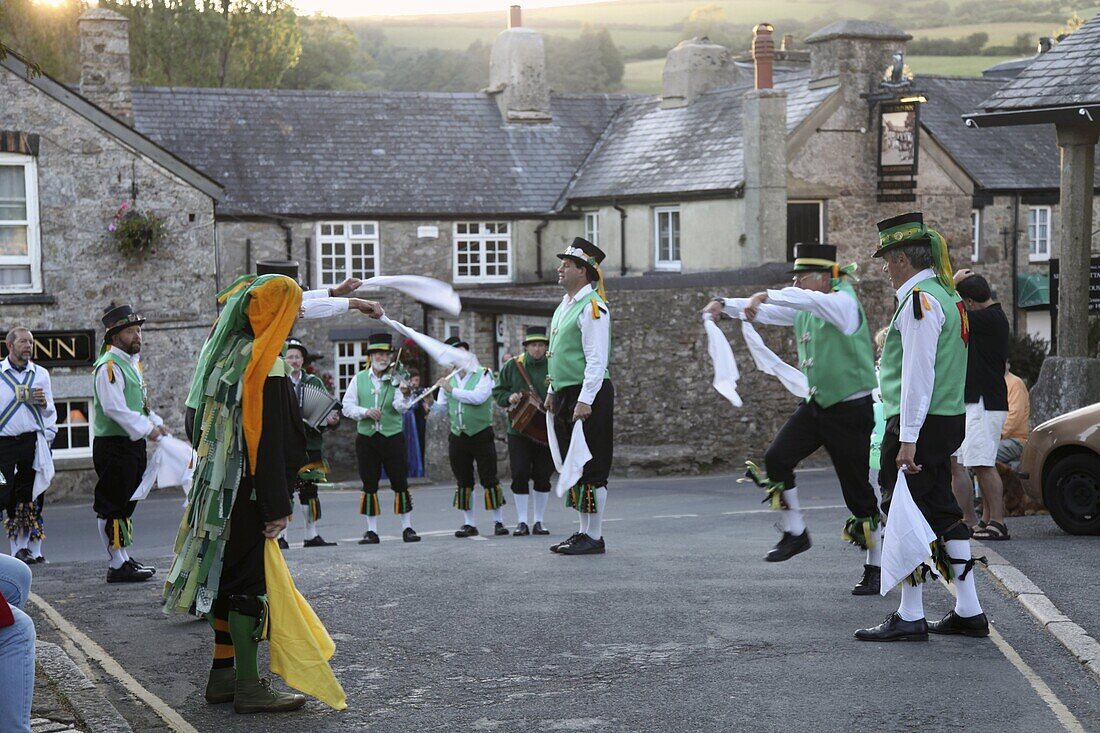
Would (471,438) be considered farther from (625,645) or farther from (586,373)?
(625,645)

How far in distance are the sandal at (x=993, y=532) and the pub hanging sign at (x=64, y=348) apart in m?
17.3

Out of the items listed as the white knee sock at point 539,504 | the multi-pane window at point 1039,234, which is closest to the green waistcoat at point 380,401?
the white knee sock at point 539,504

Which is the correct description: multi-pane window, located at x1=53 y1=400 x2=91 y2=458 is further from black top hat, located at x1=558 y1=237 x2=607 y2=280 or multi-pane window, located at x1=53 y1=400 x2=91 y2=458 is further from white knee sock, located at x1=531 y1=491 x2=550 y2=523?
black top hat, located at x1=558 y1=237 x2=607 y2=280

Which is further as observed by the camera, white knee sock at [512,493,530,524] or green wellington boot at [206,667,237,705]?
white knee sock at [512,493,530,524]

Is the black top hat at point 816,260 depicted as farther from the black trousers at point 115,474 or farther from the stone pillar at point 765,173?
the stone pillar at point 765,173

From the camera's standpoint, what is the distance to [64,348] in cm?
2377

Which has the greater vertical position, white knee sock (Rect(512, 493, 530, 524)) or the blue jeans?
the blue jeans

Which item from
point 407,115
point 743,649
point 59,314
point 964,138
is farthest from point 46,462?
point 964,138

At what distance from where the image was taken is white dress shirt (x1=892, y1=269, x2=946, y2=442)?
7.05m

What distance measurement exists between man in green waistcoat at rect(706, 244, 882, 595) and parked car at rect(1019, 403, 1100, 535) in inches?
140

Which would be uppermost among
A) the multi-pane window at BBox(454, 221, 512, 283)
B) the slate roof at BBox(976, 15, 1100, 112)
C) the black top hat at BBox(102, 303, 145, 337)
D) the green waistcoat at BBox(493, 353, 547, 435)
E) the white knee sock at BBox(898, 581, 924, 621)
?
the slate roof at BBox(976, 15, 1100, 112)

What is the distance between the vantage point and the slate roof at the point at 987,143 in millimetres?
35125

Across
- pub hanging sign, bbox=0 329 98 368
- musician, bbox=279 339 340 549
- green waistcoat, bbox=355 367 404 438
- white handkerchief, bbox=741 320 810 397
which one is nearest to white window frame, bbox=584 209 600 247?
pub hanging sign, bbox=0 329 98 368

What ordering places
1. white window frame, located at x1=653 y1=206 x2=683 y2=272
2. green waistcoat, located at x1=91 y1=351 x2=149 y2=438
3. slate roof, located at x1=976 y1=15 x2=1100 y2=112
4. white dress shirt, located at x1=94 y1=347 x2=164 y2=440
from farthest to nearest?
1. white window frame, located at x1=653 y1=206 x2=683 y2=272
2. slate roof, located at x1=976 y1=15 x2=1100 y2=112
3. green waistcoat, located at x1=91 y1=351 x2=149 y2=438
4. white dress shirt, located at x1=94 y1=347 x2=164 y2=440
